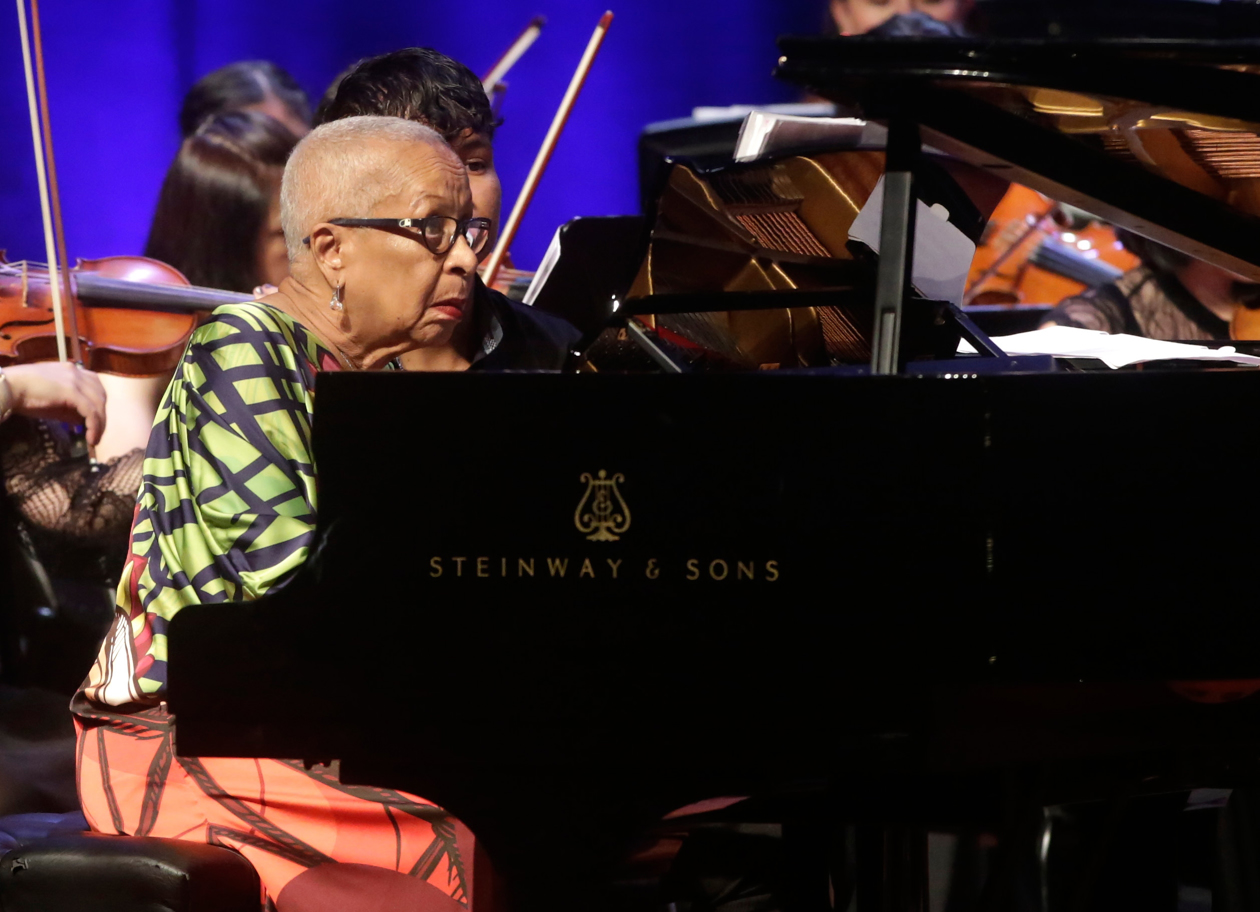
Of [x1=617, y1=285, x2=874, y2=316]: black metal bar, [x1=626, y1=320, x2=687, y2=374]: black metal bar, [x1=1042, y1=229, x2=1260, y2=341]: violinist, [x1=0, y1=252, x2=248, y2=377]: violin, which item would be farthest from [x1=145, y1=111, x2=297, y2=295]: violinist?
[x1=1042, y1=229, x2=1260, y2=341]: violinist

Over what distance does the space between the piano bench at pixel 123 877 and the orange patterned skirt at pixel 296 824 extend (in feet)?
0.29

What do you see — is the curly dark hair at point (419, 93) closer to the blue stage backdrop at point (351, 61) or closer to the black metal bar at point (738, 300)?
the black metal bar at point (738, 300)

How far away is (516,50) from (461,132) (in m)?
1.37

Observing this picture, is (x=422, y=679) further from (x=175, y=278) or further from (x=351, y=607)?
(x=175, y=278)

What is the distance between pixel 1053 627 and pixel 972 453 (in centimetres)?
19

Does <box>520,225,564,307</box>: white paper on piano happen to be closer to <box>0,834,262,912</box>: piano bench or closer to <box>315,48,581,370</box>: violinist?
<box>315,48,581,370</box>: violinist

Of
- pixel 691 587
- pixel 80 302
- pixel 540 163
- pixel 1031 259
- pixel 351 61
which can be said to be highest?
pixel 351 61

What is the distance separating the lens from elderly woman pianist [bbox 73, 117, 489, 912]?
152 centimetres

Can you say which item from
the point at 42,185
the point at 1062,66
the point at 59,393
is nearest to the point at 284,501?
the point at 1062,66

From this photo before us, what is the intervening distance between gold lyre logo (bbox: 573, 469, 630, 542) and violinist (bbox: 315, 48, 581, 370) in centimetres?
119

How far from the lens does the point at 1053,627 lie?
4.15ft

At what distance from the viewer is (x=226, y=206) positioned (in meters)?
3.38

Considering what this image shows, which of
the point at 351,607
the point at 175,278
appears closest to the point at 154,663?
the point at 351,607

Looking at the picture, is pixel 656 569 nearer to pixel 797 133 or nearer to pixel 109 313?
pixel 797 133
